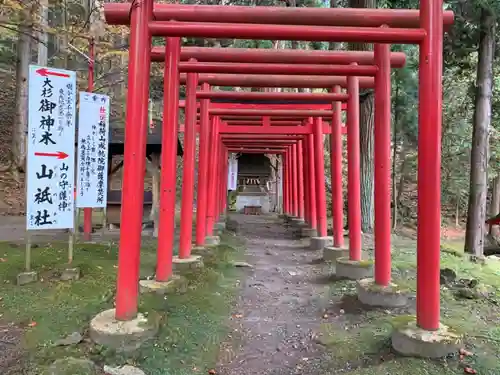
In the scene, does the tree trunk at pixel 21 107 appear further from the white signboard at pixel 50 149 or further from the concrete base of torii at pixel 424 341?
the concrete base of torii at pixel 424 341

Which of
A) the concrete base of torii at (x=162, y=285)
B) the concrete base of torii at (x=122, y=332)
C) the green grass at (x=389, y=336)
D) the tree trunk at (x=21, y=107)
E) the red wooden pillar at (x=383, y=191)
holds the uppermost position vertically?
the tree trunk at (x=21, y=107)

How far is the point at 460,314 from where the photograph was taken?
4605 mm

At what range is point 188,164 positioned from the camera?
22.2 feet

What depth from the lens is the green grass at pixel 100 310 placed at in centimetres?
352

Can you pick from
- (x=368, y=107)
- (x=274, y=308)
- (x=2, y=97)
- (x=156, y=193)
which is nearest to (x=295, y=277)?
(x=274, y=308)

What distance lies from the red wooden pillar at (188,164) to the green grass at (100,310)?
1.88 feet

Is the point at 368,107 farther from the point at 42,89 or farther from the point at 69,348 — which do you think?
the point at 69,348

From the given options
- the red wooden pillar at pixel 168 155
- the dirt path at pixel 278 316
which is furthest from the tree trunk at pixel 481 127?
the red wooden pillar at pixel 168 155

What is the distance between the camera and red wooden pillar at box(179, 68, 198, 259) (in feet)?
21.7

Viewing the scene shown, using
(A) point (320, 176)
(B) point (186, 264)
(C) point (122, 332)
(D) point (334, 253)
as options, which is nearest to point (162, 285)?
(B) point (186, 264)

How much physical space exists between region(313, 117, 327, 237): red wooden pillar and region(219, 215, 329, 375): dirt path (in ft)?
2.52

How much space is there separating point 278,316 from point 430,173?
254 cm

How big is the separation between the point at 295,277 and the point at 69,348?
14.7 ft

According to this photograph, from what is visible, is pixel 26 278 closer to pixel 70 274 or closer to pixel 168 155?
pixel 70 274
